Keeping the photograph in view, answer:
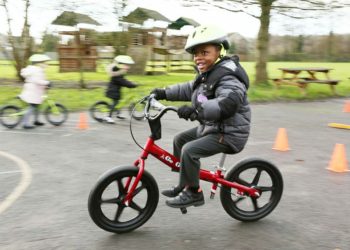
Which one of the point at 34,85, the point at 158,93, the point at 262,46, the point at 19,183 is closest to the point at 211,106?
the point at 158,93

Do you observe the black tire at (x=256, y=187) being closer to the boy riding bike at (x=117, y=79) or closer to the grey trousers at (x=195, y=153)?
the grey trousers at (x=195, y=153)

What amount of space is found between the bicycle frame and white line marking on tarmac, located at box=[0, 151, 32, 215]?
1547mm

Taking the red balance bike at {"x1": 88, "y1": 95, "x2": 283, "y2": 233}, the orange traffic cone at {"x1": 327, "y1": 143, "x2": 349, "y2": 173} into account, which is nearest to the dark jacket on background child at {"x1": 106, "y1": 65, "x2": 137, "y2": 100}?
the orange traffic cone at {"x1": 327, "y1": 143, "x2": 349, "y2": 173}

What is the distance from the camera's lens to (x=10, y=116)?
29.7ft

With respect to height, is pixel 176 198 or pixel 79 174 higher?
pixel 176 198

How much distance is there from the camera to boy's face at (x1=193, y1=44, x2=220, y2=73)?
366 centimetres

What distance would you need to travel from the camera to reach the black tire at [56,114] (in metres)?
9.38

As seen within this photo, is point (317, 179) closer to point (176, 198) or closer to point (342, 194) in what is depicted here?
point (342, 194)

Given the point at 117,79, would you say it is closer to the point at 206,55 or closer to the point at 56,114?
the point at 56,114

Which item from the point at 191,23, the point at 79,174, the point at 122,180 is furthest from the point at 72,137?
A: the point at 191,23

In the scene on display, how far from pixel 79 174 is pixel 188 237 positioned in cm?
244

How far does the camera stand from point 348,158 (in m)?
6.93

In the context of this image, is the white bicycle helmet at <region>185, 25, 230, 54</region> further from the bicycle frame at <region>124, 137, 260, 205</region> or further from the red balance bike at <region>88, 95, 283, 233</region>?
the bicycle frame at <region>124, 137, 260, 205</region>

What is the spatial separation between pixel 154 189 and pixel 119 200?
1.11ft
